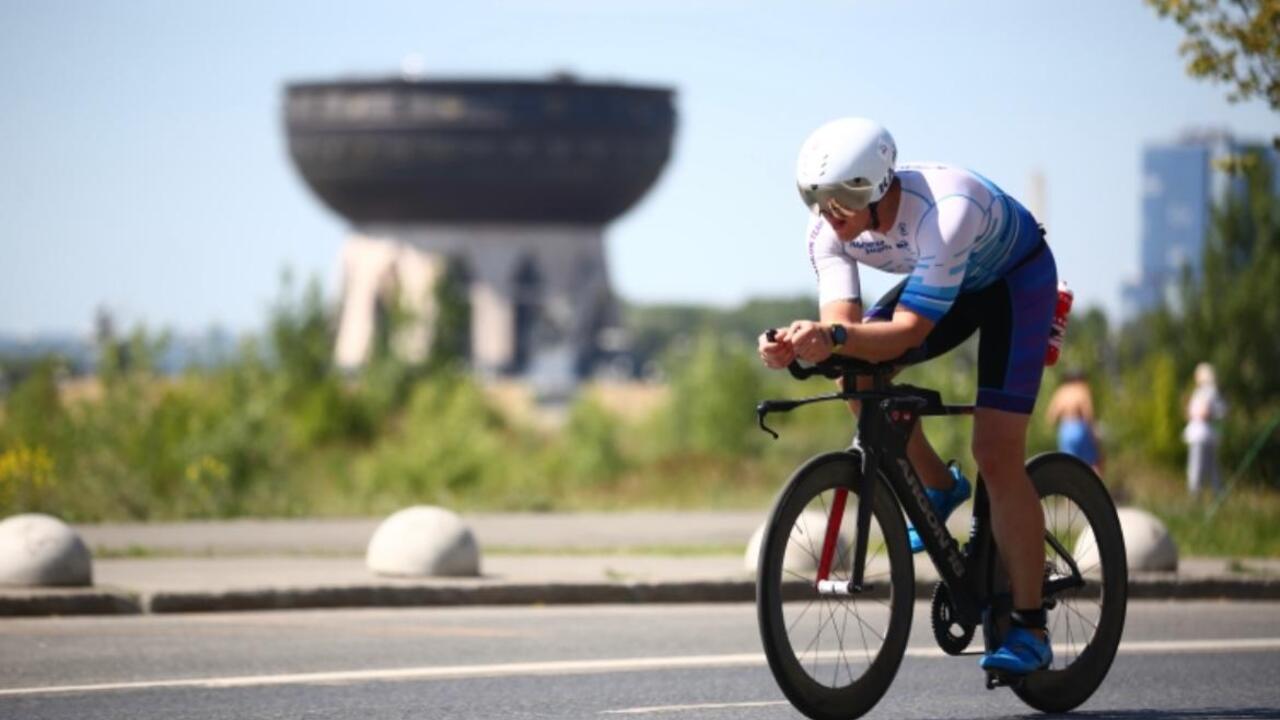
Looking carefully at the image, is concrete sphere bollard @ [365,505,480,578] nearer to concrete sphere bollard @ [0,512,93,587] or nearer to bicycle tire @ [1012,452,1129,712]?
concrete sphere bollard @ [0,512,93,587]

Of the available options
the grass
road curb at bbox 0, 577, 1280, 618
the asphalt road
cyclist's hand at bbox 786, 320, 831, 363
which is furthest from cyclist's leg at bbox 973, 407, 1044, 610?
the grass

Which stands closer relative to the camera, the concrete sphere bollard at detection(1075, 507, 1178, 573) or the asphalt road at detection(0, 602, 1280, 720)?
the asphalt road at detection(0, 602, 1280, 720)

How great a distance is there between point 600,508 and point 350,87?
152 m

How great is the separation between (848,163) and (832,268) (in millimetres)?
508

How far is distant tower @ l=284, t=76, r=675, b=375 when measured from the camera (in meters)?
168

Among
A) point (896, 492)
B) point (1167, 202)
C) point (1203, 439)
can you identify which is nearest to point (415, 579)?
point (896, 492)

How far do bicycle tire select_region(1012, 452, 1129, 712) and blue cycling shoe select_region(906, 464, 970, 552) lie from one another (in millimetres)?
350

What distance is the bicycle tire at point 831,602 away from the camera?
22.2 ft

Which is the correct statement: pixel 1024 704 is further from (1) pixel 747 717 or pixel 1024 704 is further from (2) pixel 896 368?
(2) pixel 896 368

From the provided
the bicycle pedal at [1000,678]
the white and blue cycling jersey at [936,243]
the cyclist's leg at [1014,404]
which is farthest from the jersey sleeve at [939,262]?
the bicycle pedal at [1000,678]

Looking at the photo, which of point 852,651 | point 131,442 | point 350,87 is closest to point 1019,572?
point 852,651

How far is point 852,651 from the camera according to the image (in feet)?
23.5

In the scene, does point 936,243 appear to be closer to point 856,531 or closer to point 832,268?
point 832,268

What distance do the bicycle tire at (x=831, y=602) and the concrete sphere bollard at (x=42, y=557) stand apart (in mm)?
6378
